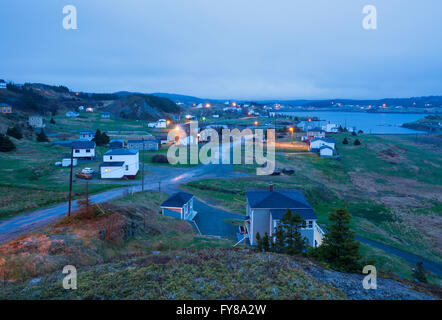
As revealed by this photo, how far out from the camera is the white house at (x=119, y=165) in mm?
34188

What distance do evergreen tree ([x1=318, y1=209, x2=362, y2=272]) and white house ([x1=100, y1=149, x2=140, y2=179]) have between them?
93.7 ft

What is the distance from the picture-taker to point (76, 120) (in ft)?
310

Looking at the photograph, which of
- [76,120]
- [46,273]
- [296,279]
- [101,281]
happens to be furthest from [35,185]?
[76,120]

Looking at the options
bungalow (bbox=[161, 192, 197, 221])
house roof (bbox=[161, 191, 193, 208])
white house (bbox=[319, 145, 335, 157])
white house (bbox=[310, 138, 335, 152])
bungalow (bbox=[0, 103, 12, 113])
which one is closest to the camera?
bungalow (bbox=[161, 192, 197, 221])

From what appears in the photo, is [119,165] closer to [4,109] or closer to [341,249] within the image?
[341,249]

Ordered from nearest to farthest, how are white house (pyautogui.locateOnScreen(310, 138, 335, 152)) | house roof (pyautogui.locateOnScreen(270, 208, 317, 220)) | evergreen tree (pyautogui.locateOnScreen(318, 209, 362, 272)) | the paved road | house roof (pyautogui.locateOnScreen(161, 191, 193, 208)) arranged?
evergreen tree (pyautogui.locateOnScreen(318, 209, 362, 272)) < the paved road < house roof (pyautogui.locateOnScreen(270, 208, 317, 220)) < house roof (pyautogui.locateOnScreen(161, 191, 193, 208)) < white house (pyautogui.locateOnScreen(310, 138, 335, 152))

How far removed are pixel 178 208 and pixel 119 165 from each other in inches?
599

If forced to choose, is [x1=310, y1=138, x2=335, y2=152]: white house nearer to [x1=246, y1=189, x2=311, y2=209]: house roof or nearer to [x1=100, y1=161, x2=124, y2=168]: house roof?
[x1=100, y1=161, x2=124, y2=168]: house roof

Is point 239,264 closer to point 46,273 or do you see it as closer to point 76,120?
point 46,273

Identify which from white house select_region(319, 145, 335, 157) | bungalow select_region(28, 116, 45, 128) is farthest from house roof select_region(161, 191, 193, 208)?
bungalow select_region(28, 116, 45, 128)

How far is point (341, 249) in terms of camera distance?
436 inches

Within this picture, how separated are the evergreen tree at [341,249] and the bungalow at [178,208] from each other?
1325cm

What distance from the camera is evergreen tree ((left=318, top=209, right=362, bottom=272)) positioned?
10820 mm

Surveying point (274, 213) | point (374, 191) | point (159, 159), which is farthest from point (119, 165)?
point (374, 191)
